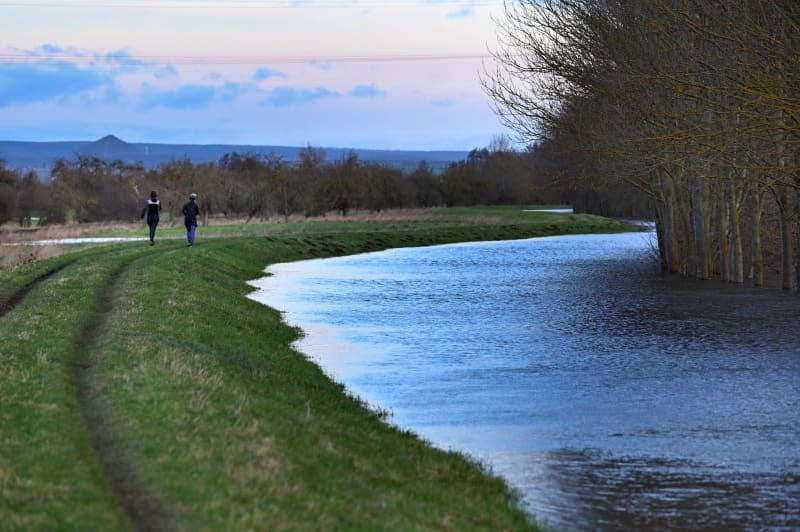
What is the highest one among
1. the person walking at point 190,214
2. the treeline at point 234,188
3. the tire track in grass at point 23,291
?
the treeline at point 234,188

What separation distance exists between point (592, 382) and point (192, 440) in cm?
925

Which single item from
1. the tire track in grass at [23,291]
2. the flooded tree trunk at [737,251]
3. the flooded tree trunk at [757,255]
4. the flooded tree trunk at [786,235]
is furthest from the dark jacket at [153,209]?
the flooded tree trunk at [786,235]

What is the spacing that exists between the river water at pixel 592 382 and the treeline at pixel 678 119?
2697mm

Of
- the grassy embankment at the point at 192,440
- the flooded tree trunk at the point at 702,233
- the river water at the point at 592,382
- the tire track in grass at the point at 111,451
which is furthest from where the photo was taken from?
the flooded tree trunk at the point at 702,233

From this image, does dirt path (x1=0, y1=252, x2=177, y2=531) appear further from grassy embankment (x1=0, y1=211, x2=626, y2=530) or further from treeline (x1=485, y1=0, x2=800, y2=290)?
treeline (x1=485, y1=0, x2=800, y2=290)

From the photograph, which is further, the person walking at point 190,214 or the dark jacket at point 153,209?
the person walking at point 190,214

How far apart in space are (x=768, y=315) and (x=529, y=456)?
17.4 metres

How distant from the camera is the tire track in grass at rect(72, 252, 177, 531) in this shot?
8.88 metres

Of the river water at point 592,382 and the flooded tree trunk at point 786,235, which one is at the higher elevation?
the flooded tree trunk at point 786,235

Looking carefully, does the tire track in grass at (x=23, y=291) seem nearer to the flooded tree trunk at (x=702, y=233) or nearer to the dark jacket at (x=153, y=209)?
the dark jacket at (x=153, y=209)

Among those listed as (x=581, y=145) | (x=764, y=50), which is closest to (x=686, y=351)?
(x=764, y=50)

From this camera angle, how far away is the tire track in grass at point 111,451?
8.88 m

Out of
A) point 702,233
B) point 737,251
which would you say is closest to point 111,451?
point 737,251

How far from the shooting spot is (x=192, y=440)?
37.3 feet
